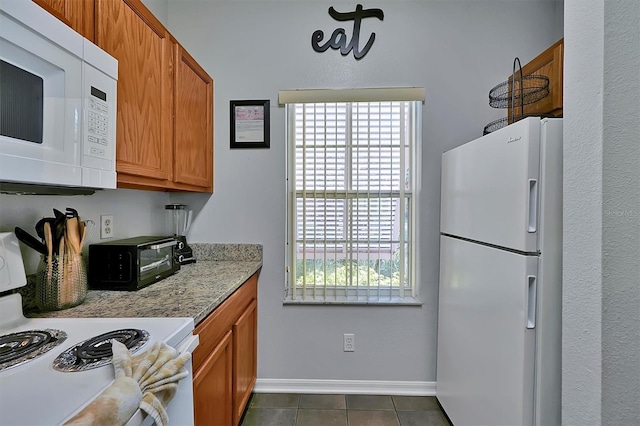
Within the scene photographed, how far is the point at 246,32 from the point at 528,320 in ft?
7.73

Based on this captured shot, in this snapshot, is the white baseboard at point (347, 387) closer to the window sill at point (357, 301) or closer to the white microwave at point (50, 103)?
the window sill at point (357, 301)

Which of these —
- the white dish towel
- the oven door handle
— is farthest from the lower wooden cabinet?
the white dish towel

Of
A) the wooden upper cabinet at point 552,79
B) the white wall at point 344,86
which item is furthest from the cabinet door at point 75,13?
the wooden upper cabinet at point 552,79

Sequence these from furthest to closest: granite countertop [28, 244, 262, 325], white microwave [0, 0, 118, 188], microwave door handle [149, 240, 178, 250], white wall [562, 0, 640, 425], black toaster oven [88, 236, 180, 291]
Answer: microwave door handle [149, 240, 178, 250], black toaster oven [88, 236, 180, 291], granite countertop [28, 244, 262, 325], white wall [562, 0, 640, 425], white microwave [0, 0, 118, 188]

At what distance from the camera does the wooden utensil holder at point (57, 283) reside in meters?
1.11

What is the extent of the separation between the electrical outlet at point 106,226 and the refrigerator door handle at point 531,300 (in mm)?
1994

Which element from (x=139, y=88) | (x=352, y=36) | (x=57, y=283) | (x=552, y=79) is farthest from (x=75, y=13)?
(x=552, y=79)

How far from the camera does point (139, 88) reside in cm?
133

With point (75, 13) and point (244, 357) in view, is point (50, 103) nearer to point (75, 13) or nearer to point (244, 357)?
point (75, 13)

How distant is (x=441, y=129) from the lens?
2.10m

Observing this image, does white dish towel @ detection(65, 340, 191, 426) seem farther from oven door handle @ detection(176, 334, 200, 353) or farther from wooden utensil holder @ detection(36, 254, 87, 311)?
wooden utensil holder @ detection(36, 254, 87, 311)

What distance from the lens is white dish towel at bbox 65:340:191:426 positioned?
1.92 ft

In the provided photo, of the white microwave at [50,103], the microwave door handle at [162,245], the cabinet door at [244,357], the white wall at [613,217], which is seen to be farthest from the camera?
the cabinet door at [244,357]

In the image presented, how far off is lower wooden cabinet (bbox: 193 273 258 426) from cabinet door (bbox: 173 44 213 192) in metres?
0.74
